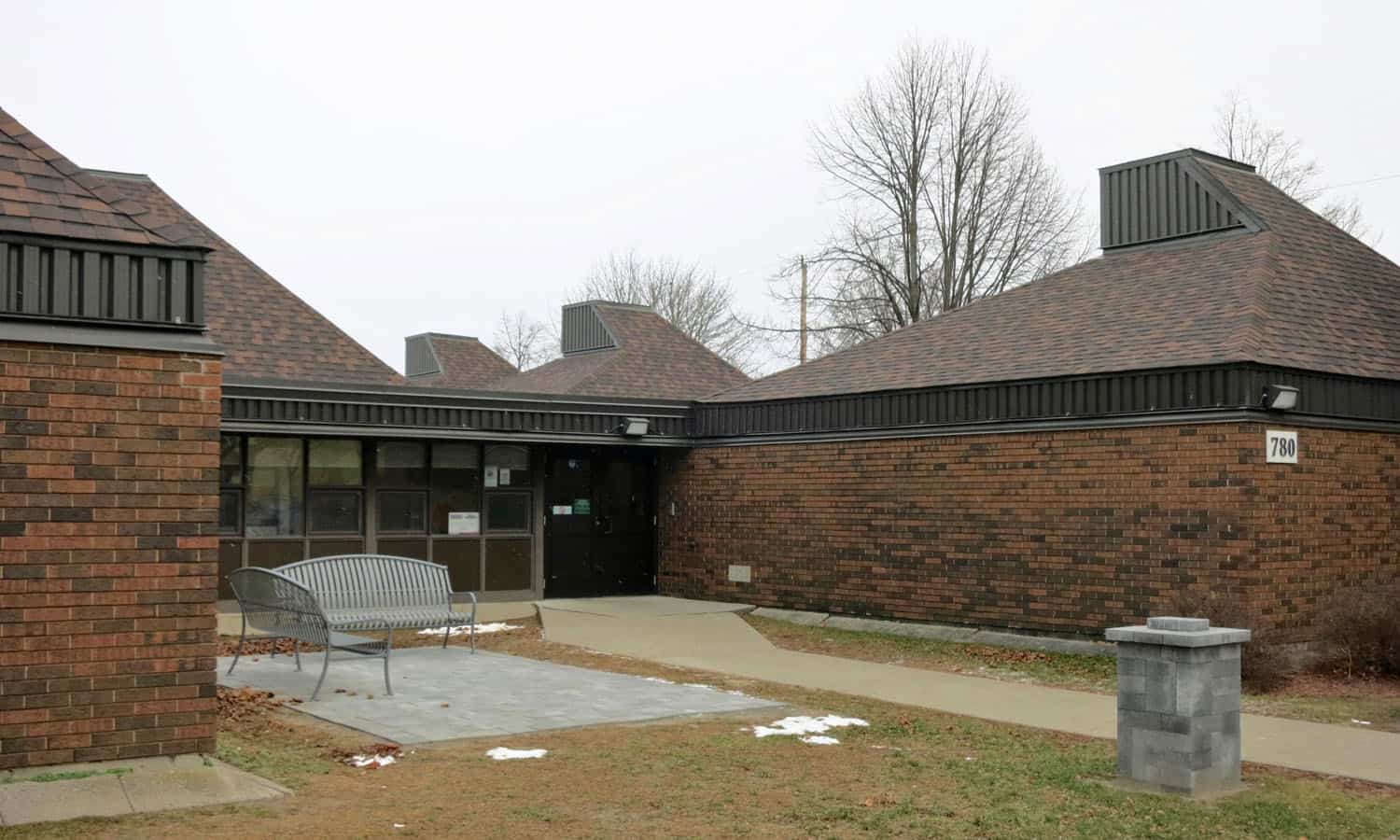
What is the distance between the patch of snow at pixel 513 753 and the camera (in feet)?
27.9

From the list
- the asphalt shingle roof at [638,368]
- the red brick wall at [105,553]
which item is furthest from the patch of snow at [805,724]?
the asphalt shingle roof at [638,368]

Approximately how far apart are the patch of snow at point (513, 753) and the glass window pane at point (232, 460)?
10.2 meters

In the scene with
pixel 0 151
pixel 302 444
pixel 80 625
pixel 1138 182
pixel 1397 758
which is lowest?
pixel 1397 758

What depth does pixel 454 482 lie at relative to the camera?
19.7m

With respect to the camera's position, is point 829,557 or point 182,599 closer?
point 182,599

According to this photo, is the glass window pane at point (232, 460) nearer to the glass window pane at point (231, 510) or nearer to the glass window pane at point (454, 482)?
the glass window pane at point (231, 510)

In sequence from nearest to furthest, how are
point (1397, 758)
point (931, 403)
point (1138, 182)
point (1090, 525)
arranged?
1. point (1397, 758)
2. point (1090, 525)
3. point (931, 403)
4. point (1138, 182)

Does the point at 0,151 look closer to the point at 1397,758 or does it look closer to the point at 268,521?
the point at 1397,758

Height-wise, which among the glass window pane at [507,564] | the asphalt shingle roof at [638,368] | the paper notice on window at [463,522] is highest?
the asphalt shingle roof at [638,368]

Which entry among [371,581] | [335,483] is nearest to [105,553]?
[371,581]

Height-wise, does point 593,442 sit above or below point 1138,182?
below

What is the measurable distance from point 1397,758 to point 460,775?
20.5 feet

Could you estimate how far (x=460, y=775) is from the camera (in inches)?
312

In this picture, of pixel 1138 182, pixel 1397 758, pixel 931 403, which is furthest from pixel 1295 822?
pixel 1138 182
